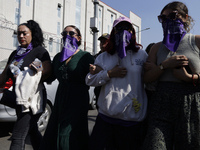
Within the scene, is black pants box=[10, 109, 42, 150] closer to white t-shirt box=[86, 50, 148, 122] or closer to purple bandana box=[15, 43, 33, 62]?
purple bandana box=[15, 43, 33, 62]

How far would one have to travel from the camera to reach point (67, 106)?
8.14ft

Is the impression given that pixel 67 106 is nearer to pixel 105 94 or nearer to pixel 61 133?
pixel 61 133

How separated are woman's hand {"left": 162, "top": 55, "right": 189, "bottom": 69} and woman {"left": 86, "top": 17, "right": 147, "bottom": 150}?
301mm

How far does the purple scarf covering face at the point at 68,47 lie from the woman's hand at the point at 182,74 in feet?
4.16

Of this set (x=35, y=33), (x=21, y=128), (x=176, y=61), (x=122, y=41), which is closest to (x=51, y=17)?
(x=35, y=33)

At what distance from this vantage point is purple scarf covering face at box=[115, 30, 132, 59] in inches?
82.2

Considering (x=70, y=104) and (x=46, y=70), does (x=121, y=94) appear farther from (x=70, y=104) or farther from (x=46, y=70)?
(x=46, y=70)

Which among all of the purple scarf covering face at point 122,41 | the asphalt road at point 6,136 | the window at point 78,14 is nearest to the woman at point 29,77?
the purple scarf covering face at point 122,41

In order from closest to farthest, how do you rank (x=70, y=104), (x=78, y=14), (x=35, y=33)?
(x=70, y=104) < (x=35, y=33) < (x=78, y=14)

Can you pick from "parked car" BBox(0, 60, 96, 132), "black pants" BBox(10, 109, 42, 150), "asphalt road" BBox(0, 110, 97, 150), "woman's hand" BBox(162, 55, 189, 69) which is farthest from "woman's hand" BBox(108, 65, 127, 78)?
"parked car" BBox(0, 60, 96, 132)

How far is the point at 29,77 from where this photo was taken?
251 cm

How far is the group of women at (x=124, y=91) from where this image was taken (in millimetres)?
1873

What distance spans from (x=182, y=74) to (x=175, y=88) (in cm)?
15

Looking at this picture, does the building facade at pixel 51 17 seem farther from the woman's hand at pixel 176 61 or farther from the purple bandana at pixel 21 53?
the woman's hand at pixel 176 61
